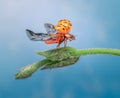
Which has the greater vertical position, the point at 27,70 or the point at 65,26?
the point at 65,26

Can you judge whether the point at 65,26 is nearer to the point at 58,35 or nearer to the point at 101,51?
the point at 58,35

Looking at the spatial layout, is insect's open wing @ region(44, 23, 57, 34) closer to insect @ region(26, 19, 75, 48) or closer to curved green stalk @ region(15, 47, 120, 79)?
insect @ region(26, 19, 75, 48)

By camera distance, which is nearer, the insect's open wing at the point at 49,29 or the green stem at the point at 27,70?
the green stem at the point at 27,70

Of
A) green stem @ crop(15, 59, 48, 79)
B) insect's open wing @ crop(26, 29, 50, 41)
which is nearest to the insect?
insect's open wing @ crop(26, 29, 50, 41)

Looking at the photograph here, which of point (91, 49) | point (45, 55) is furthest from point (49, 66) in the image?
point (91, 49)

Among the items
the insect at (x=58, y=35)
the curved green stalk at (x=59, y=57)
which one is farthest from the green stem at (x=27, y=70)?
the insect at (x=58, y=35)

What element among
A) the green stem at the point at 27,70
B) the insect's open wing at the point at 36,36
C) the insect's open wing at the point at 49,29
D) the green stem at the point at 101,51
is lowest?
the green stem at the point at 27,70

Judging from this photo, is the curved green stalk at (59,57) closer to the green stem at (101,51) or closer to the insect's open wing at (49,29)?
the green stem at (101,51)

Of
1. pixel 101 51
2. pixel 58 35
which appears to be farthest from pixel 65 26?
pixel 101 51

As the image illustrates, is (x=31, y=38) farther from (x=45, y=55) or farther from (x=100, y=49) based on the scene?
(x=100, y=49)

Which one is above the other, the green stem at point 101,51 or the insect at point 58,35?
the insect at point 58,35

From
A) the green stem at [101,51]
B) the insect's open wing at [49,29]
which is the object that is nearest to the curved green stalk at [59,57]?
the green stem at [101,51]
